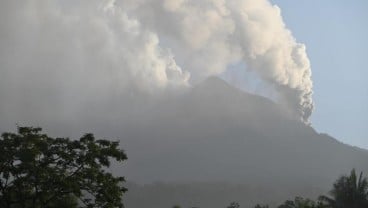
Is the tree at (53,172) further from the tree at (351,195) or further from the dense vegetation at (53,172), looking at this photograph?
the tree at (351,195)

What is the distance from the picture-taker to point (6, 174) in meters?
28.0

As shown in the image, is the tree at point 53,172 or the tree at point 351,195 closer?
the tree at point 53,172

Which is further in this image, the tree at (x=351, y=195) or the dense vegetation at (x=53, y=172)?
the tree at (x=351, y=195)

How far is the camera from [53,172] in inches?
1092

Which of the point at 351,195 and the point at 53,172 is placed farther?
the point at 351,195

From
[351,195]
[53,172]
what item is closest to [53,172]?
[53,172]

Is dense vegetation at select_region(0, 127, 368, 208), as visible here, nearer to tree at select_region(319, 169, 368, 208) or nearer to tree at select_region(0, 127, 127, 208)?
tree at select_region(0, 127, 127, 208)

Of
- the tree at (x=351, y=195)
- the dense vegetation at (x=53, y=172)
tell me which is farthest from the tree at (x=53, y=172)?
the tree at (x=351, y=195)

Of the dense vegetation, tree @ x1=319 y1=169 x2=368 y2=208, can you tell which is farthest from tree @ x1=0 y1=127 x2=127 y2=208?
tree @ x1=319 y1=169 x2=368 y2=208

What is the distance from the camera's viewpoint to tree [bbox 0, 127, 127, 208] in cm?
2753

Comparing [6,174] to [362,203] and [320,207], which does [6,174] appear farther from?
[362,203]

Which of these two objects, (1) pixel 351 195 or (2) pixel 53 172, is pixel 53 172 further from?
(1) pixel 351 195

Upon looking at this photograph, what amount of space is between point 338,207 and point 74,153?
92.9ft

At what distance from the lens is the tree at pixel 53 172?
90.3ft
